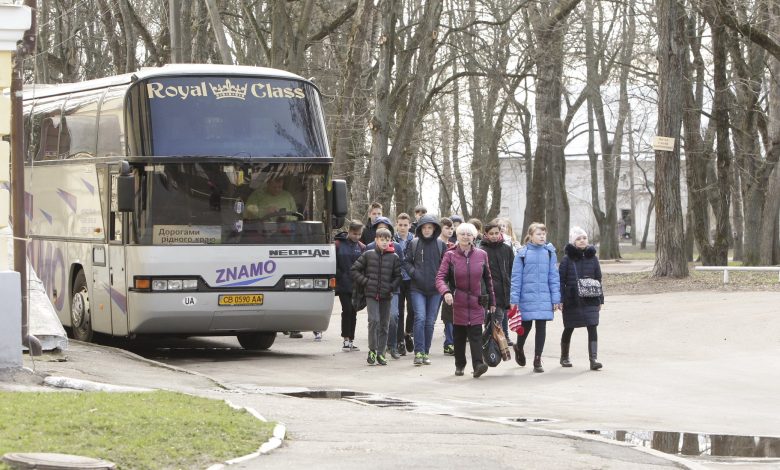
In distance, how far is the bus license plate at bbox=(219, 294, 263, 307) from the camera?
17562mm

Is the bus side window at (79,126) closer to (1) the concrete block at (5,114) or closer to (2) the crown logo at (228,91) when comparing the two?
(2) the crown logo at (228,91)

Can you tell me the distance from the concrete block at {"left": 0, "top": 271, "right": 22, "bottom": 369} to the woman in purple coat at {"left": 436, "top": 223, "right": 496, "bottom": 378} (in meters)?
4.72

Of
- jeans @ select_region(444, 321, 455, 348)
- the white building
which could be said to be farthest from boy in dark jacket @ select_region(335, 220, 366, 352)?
the white building

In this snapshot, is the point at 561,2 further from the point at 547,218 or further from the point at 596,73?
the point at 596,73

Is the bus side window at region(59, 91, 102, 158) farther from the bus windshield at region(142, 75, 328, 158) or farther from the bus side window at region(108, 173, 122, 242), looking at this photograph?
the bus windshield at region(142, 75, 328, 158)

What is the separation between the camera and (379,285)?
56.4 feet

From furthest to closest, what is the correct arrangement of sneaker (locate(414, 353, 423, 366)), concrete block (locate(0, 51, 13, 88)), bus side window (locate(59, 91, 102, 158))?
bus side window (locate(59, 91, 102, 158)) < sneaker (locate(414, 353, 423, 366)) < concrete block (locate(0, 51, 13, 88))

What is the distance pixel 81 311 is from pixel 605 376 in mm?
7868

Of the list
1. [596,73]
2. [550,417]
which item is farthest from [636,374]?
[596,73]

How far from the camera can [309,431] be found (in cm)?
1066

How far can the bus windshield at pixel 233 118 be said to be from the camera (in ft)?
57.7

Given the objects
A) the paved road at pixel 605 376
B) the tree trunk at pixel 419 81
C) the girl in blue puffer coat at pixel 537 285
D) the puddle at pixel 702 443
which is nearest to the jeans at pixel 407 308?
the paved road at pixel 605 376

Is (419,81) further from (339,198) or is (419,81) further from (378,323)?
(378,323)

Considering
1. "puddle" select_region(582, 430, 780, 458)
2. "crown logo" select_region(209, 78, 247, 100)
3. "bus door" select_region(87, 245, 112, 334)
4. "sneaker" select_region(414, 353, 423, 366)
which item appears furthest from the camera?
"bus door" select_region(87, 245, 112, 334)
